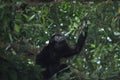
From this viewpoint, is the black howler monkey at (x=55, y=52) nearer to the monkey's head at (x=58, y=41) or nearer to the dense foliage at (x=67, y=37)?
the monkey's head at (x=58, y=41)

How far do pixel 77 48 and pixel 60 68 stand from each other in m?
0.39

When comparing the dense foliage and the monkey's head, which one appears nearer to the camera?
the dense foliage

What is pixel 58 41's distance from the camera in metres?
5.60

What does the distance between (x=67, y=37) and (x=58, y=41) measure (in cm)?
33

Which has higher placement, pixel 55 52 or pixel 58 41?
pixel 58 41

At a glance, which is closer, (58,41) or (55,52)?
(58,41)

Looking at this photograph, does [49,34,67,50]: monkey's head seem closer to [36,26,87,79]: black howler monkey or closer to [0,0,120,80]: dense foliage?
[36,26,87,79]: black howler monkey

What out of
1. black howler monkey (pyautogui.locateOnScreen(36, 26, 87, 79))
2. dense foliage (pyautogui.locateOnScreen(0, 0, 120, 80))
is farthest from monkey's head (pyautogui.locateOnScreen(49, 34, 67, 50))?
dense foliage (pyautogui.locateOnScreen(0, 0, 120, 80))

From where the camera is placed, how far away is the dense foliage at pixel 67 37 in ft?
10.6

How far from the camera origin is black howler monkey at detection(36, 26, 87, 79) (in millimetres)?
5539

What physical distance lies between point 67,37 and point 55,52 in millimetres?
299

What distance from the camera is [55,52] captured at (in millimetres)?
5895

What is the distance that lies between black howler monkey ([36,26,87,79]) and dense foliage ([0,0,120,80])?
0.13 m

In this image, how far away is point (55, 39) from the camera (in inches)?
219
